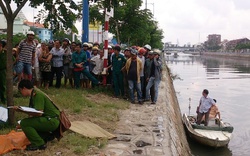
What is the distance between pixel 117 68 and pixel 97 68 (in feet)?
3.06

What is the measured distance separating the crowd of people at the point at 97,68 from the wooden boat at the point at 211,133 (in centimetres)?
250

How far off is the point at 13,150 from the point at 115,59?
5.62 metres

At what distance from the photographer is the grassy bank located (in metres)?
5.45

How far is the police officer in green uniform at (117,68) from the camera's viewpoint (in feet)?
33.6

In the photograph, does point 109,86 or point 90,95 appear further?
point 109,86

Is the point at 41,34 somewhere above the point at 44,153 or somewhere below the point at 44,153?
above

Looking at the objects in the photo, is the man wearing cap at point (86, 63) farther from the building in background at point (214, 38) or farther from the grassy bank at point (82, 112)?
the building in background at point (214, 38)

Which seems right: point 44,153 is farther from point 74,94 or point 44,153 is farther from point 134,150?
point 74,94

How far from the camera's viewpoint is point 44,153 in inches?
203

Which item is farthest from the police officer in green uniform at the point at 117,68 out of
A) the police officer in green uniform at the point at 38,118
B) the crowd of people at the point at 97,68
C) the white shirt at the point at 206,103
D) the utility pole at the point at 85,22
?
the police officer in green uniform at the point at 38,118

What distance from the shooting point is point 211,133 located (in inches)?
472

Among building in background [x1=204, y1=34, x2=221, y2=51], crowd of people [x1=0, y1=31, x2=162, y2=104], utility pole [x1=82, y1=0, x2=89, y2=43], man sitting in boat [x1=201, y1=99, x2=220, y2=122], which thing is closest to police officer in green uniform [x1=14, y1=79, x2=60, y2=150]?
crowd of people [x1=0, y1=31, x2=162, y2=104]

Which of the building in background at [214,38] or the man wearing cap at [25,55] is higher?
the building in background at [214,38]

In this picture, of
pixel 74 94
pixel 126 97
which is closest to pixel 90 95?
pixel 74 94
